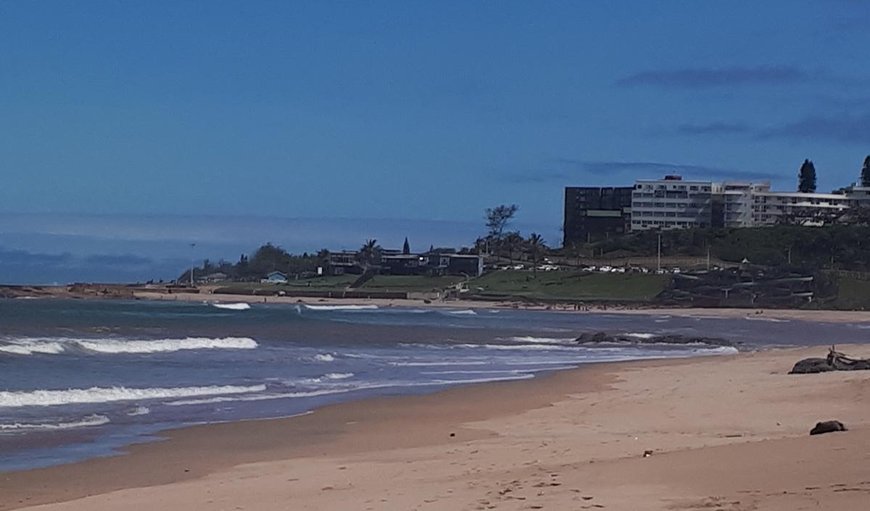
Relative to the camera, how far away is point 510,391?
2336 cm

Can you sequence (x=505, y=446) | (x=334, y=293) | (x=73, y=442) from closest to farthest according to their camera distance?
(x=505, y=446) → (x=73, y=442) → (x=334, y=293)

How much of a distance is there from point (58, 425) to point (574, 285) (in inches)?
3900

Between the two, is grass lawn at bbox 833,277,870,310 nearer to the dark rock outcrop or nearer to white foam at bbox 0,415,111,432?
the dark rock outcrop

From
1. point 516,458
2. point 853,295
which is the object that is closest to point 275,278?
point 853,295

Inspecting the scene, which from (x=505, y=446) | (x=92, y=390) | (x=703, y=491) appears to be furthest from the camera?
(x=92, y=390)

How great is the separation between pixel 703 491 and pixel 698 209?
145 m

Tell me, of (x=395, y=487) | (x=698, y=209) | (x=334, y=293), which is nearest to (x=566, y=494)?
(x=395, y=487)

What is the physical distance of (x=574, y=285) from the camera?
114 m

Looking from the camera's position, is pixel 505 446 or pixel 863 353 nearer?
pixel 505 446

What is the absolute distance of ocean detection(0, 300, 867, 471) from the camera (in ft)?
55.0

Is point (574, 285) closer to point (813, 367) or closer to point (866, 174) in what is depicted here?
point (866, 174)

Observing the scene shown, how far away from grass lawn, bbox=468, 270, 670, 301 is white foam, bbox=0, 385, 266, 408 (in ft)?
274

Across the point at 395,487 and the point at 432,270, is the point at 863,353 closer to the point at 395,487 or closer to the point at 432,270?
the point at 395,487

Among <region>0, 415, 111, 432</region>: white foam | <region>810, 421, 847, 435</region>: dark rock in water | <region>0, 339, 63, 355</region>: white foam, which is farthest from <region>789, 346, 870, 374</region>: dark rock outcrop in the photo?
<region>0, 339, 63, 355</region>: white foam
